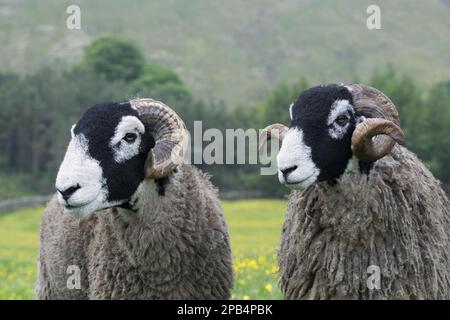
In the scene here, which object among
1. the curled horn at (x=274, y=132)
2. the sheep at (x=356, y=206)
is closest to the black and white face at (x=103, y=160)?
the curled horn at (x=274, y=132)

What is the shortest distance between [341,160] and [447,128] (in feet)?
157

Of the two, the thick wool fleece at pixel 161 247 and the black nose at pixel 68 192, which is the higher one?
the black nose at pixel 68 192

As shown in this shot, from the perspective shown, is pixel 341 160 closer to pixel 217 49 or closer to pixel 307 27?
pixel 217 49

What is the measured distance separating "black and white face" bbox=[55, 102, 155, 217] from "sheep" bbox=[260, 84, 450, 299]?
1.43 meters

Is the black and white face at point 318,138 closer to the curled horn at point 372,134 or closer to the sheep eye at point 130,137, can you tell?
the curled horn at point 372,134

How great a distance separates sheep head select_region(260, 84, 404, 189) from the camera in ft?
20.9

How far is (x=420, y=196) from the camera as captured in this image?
7203 mm

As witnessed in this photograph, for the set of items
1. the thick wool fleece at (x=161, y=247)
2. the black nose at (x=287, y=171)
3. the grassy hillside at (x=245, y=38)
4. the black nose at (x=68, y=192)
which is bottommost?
the thick wool fleece at (x=161, y=247)

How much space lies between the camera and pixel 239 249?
1912 cm

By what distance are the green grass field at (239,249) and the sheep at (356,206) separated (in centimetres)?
101

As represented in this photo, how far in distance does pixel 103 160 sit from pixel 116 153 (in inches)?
7.5

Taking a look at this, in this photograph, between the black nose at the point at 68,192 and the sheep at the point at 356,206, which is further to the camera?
the black nose at the point at 68,192

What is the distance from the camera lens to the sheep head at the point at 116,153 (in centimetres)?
682

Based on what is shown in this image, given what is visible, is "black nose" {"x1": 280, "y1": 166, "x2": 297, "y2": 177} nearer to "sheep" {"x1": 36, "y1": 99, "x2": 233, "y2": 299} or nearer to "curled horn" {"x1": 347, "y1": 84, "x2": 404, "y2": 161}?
"curled horn" {"x1": 347, "y1": 84, "x2": 404, "y2": 161}
